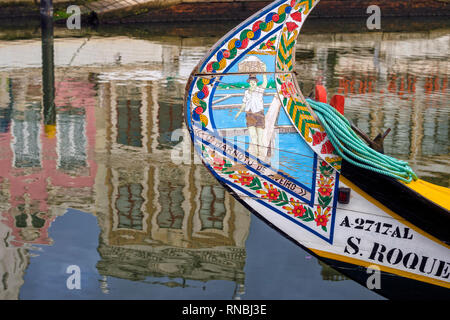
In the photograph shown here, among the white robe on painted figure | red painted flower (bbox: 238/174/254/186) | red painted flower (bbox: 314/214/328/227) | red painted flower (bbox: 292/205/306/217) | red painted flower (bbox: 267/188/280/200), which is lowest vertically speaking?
red painted flower (bbox: 314/214/328/227)

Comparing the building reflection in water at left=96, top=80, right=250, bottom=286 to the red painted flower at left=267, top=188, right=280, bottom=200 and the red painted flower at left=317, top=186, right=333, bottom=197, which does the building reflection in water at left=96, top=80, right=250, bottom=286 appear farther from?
the red painted flower at left=317, top=186, right=333, bottom=197

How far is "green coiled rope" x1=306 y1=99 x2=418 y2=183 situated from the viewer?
6680 millimetres

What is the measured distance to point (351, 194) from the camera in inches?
271

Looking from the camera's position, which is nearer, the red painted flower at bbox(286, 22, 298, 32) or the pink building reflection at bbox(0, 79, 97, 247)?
the red painted flower at bbox(286, 22, 298, 32)

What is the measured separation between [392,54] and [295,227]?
18.6m

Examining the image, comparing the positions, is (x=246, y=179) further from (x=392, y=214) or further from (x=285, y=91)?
(x=392, y=214)

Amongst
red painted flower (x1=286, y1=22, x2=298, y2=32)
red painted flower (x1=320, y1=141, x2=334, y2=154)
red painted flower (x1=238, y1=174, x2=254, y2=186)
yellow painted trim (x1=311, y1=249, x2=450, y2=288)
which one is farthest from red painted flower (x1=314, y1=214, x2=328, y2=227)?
red painted flower (x1=286, y1=22, x2=298, y2=32)

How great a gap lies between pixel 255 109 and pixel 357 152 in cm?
99

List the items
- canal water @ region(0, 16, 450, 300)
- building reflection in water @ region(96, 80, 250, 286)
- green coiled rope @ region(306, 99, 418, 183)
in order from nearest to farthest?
green coiled rope @ region(306, 99, 418, 183), canal water @ region(0, 16, 450, 300), building reflection in water @ region(96, 80, 250, 286)

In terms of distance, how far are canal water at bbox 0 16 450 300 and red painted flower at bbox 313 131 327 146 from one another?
154 centimetres

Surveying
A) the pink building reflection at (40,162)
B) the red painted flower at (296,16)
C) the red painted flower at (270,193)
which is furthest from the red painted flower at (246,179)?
the pink building reflection at (40,162)

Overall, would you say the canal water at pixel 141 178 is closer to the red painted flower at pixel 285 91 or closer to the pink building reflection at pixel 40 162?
the pink building reflection at pixel 40 162

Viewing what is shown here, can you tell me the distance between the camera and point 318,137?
6.95 m

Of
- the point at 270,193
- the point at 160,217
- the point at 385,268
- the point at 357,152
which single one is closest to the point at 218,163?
the point at 270,193
